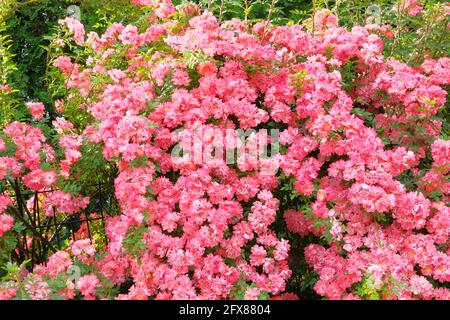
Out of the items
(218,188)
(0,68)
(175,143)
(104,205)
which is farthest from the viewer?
(104,205)

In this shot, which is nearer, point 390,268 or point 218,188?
point 390,268

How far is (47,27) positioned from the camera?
5059 millimetres

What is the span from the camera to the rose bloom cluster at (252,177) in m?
2.50

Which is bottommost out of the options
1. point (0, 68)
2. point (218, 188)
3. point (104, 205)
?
point (104, 205)

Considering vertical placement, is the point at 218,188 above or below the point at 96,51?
below

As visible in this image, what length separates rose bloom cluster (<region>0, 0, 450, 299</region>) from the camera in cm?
250

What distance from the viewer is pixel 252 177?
2.73 meters

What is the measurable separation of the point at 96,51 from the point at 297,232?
1713mm

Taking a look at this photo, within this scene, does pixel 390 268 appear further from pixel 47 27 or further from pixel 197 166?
pixel 47 27
